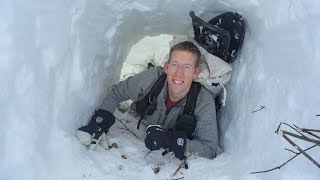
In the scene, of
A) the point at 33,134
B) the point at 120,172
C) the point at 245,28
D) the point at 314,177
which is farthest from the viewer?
the point at 245,28

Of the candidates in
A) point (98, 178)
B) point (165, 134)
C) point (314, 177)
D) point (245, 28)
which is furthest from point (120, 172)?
point (245, 28)

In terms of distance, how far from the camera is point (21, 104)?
105 inches

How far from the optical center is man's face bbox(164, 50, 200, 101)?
3812 millimetres

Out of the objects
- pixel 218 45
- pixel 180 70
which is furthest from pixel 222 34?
pixel 180 70

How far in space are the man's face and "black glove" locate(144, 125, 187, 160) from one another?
481mm

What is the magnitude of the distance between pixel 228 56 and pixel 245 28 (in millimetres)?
361

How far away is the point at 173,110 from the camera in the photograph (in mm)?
4039

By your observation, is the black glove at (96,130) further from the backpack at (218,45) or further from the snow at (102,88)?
the backpack at (218,45)

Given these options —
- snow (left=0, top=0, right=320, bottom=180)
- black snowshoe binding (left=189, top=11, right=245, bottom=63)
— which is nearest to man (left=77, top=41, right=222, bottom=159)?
snow (left=0, top=0, right=320, bottom=180)

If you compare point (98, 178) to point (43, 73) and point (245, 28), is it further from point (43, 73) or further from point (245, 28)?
point (245, 28)

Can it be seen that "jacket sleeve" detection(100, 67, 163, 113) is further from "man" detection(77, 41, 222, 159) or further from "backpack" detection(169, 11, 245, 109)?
"backpack" detection(169, 11, 245, 109)

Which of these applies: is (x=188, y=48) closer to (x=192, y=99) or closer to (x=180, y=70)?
(x=180, y=70)

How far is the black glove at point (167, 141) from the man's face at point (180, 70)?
1.58 ft

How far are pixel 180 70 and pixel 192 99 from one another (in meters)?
0.30
